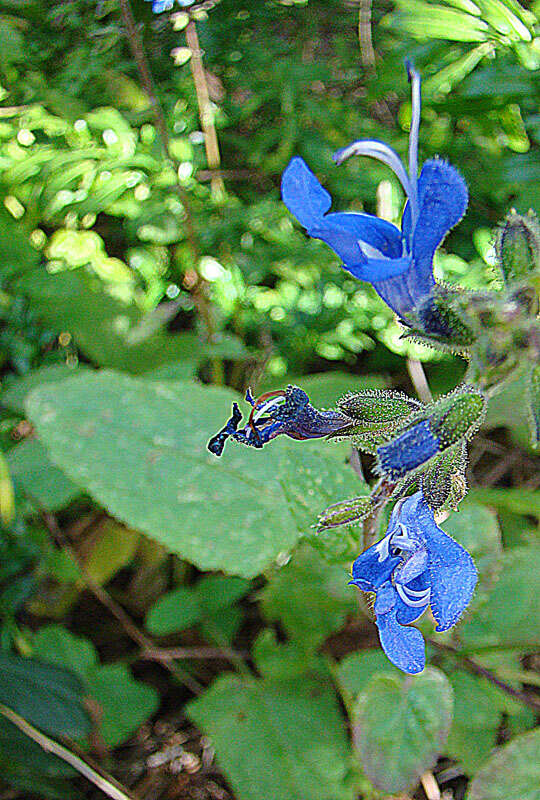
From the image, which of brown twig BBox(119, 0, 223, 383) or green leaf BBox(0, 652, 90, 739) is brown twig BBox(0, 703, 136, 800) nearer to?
green leaf BBox(0, 652, 90, 739)

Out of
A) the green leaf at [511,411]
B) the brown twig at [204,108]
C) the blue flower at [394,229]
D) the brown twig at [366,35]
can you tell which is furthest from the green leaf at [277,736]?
the brown twig at [366,35]

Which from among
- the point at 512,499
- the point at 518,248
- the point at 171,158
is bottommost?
the point at 512,499

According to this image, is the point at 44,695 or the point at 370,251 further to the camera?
the point at 44,695

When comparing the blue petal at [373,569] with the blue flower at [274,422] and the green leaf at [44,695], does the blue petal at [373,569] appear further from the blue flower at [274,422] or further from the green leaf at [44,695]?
the green leaf at [44,695]

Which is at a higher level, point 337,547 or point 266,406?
point 266,406

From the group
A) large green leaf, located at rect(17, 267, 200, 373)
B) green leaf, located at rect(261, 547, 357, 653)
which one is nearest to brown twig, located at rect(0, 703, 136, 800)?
green leaf, located at rect(261, 547, 357, 653)

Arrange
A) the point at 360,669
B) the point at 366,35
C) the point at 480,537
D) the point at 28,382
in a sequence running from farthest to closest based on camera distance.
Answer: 1. the point at 366,35
2. the point at 28,382
3. the point at 360,669
4. the point at 480,537

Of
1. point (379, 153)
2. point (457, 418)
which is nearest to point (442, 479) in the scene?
point (457, 418)

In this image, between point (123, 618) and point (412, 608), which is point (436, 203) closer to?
point (412, 608)
